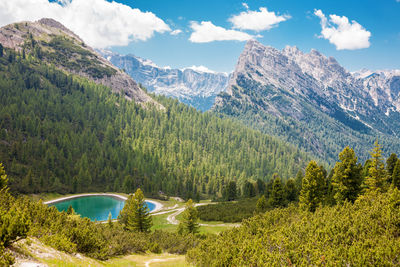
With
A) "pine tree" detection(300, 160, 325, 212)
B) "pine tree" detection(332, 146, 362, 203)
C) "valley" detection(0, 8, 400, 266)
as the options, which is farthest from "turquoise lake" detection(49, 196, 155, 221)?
"pine tree" detection(332, 146, 362, 203)

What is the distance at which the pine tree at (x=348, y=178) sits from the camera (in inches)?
1619

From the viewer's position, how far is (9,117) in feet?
451

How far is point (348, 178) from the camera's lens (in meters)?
41.6

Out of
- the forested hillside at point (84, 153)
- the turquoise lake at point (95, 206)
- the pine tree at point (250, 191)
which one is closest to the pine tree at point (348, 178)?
the pine tree at point (250, 191)

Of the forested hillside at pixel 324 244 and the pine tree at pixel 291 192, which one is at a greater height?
the forested hillside at pixel 324 244

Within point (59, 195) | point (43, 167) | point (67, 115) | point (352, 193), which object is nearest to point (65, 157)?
point (43, 167)

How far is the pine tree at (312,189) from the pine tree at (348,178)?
10.9 ft

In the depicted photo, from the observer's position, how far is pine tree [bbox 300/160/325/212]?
4406 centimetres

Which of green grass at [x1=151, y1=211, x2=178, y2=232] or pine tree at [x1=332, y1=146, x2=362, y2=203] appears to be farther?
green grass at [x1=151, y1=211, x2=178, y2=232]

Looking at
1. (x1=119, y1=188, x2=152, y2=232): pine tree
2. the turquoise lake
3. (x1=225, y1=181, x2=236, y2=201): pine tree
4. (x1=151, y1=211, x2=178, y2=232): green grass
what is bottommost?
the turquoise lake

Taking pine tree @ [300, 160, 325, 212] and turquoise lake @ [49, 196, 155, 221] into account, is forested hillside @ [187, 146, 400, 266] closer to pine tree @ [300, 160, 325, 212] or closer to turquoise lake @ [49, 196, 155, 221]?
pine tree @ [300, 160, 325, 212]

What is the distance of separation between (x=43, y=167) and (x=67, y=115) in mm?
64458

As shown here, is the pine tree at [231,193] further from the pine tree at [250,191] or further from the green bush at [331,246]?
the green bush at [331,246]

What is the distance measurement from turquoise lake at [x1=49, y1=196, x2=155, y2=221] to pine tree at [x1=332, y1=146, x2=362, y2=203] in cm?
7521
